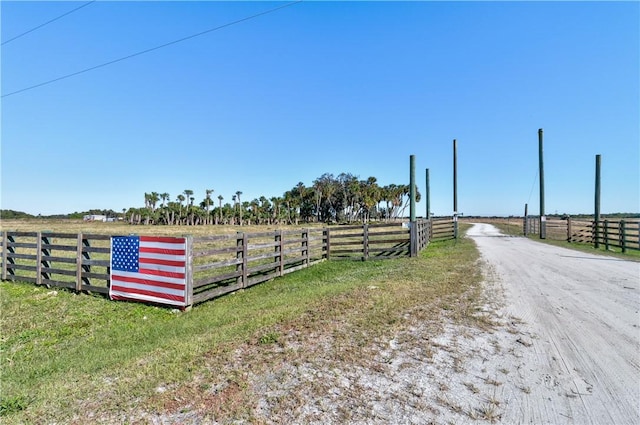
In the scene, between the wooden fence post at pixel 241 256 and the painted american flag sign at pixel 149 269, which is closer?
the painted american flag sign at pixel 149 269

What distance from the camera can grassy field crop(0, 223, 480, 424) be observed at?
2.85 meters

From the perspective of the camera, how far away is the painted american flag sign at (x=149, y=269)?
21.1 ft

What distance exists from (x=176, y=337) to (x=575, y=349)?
198 inches

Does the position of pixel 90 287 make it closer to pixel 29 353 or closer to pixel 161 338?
pixel 29 353

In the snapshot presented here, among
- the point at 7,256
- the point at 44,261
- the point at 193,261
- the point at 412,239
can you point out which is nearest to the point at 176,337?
the point at 193,261

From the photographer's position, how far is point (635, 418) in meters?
2.50

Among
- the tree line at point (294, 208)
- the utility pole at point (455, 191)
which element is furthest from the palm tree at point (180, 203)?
the utility pole at point (455, 191)

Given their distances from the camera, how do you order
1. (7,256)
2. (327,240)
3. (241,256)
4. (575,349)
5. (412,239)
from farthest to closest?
(412,239), (327,240), (7,256), (241,256), (575,349)

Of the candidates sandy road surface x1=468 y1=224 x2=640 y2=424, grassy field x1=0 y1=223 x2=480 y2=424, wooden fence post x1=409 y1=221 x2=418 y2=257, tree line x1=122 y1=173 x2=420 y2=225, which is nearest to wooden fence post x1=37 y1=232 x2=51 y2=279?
grassy field x1=0 y1=223 x2=480 y2=424

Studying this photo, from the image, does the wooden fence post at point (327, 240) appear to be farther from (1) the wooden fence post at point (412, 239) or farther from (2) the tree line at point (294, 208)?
(2) the tree line at point (294, 208)

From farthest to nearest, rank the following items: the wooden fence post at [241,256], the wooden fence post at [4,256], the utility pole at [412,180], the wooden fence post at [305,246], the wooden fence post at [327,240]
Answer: the utility pole at [412,180], the wooden fence post at [327,240], the wooden fence post at [305,246], the wooden fence post at [4,256], the wooden fence post at [241,256]

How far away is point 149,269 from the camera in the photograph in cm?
679

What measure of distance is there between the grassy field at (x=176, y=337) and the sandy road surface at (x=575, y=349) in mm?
984

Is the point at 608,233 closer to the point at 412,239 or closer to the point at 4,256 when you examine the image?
the point at 412,239
